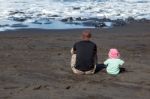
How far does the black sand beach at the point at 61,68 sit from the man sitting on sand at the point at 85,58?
0.16 metres

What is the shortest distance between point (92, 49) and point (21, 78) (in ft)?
5.08

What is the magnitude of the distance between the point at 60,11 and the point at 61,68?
41.4ft

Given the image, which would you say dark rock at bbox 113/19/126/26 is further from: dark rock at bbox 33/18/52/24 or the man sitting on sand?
the man sitting on sand

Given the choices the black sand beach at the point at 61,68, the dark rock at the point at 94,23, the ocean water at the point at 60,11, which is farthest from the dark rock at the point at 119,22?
the black sand beach at the point at 61,68

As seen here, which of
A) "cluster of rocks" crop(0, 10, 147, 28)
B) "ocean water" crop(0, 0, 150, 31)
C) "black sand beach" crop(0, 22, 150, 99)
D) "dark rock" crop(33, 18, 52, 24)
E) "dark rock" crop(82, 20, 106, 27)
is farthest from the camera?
"dark rock" crop(33, 18, 52, 24)

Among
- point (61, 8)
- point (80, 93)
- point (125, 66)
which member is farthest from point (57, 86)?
point (61, 8)

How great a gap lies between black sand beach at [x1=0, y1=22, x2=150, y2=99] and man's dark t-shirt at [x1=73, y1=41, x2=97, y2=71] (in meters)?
0.22

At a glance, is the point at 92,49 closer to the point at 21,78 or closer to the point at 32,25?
the point at 21,78

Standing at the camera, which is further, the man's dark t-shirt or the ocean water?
the ocean water

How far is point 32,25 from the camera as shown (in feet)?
65.7

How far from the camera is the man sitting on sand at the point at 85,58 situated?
37.2 ft

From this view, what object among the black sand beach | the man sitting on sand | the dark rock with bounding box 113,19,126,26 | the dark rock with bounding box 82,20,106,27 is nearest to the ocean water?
the dark rock with bounding box 82,20,106,27

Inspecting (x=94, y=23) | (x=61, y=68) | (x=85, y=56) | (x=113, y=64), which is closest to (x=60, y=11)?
(x=94, y=23)

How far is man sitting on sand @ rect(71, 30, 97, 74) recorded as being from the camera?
11344 millimetres
